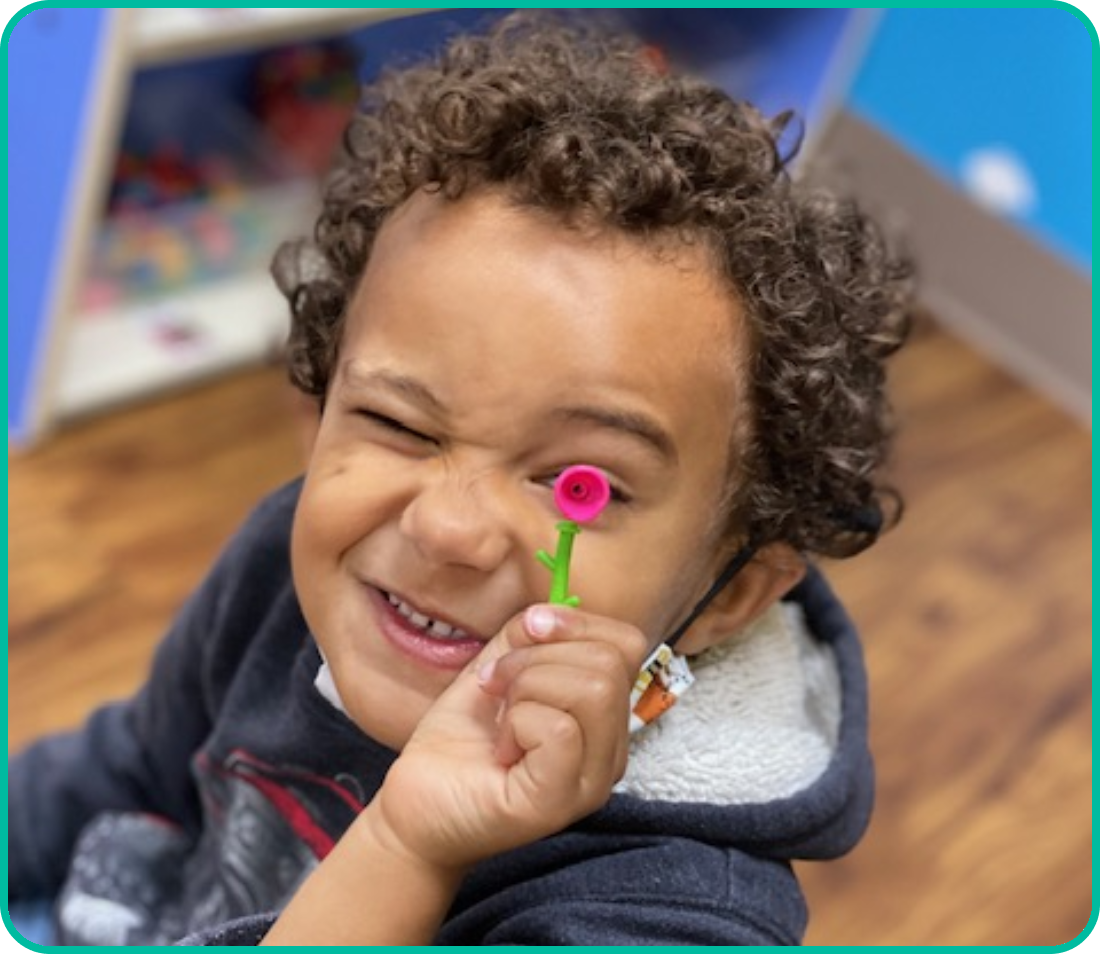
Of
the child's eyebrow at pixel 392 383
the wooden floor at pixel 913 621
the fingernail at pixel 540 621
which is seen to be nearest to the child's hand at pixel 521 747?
the fingernail at pixel 540 621

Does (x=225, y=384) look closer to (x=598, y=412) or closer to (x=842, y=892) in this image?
(x=842, y=892)

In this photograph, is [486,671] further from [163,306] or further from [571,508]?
[163,306]

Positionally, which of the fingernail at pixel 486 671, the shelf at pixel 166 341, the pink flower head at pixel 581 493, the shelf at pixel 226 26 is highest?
the pink flower head at pixel 581 493

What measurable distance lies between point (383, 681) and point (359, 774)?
14 centimetres

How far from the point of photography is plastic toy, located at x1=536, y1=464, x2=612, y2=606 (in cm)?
63

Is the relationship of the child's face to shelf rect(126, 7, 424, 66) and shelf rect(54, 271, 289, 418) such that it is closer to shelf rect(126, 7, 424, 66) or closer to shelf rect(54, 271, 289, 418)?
shelf rect(126, 7, 424, 66)

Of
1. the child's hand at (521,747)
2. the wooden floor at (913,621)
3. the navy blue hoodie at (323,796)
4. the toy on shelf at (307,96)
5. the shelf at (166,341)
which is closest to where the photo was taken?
the child's hand at (521,747)

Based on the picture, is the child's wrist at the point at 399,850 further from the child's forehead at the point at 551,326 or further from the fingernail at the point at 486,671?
the child's forehead at the point at 551,326

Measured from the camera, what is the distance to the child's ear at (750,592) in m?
0.75

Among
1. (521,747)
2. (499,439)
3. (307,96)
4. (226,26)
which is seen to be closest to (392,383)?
(499,439)

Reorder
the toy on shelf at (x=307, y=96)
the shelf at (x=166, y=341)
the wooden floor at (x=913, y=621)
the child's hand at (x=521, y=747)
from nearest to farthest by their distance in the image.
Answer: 1. the child's hand at (x=521, y=747)
2. the wooden floor at (x=913, y=621)
3. the shelf at (x=166, y=341)
4. the toy on shelf at (x=307, y=96)

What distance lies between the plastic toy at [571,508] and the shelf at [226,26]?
110 centimetres

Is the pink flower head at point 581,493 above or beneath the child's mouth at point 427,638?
above

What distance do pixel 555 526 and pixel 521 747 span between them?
10cm
